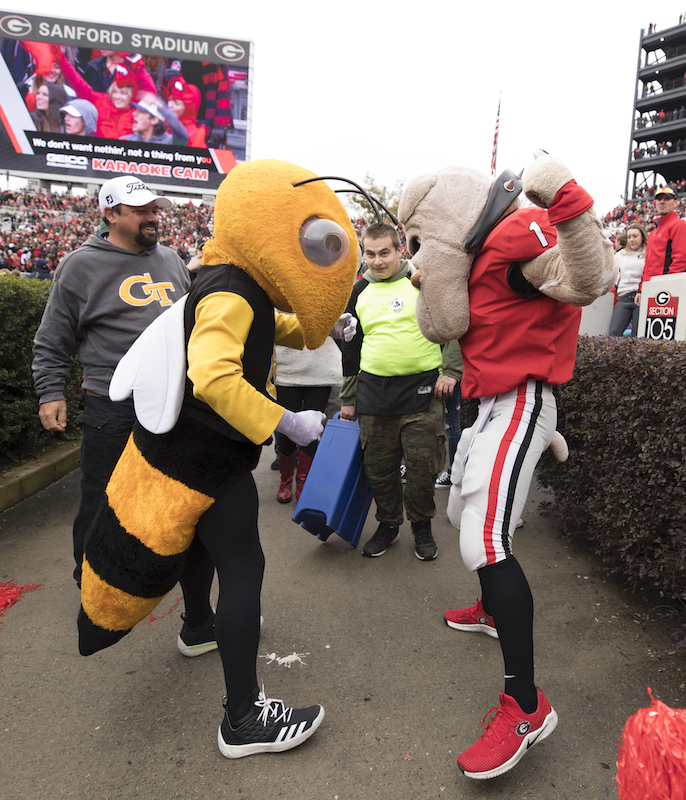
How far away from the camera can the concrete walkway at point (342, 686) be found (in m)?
1.95

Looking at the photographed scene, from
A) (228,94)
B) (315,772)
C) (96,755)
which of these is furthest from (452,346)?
(228,94)

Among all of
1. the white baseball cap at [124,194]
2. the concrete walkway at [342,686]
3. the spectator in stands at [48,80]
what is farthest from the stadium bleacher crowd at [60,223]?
the concrete walkway at [342,686]

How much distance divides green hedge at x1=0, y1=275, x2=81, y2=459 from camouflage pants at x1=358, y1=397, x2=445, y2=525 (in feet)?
9.51

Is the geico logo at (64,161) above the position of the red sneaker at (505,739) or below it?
above

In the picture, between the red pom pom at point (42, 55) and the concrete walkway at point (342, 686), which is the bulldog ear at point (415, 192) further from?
the red pom pom at point (42, 55)

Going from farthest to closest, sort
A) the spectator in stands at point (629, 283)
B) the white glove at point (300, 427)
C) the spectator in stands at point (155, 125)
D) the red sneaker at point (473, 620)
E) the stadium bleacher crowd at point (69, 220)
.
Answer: the spectator in stands at point (155, 125)
the stadium bleacher crowd at point (69, 220)
the spectator in stands at point (629, 283)
the red sneaker at point (473, 620)
the white glove at point (300, 427)

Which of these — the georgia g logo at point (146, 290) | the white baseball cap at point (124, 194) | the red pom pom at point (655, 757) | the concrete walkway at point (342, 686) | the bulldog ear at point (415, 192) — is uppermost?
the white baseball cap at point (124, 194)

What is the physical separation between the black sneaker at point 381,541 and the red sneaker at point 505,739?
173 cm

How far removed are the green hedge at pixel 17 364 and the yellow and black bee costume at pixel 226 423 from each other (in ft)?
9.82

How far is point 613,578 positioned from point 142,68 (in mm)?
43770

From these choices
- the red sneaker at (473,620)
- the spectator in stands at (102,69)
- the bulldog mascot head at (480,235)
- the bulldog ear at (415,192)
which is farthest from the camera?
the spectator in stands at (102,69)

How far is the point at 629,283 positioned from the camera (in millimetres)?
7652

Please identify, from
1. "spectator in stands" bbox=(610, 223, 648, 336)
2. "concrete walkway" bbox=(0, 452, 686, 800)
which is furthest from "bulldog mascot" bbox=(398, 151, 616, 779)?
"spectator in stands" bbox=(610, 223, 648, 336)

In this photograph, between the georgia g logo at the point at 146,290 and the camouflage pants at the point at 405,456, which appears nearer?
the georgia g logo at the point at 146,290
